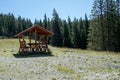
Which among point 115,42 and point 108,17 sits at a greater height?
point 108,17

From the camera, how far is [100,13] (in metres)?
50.0

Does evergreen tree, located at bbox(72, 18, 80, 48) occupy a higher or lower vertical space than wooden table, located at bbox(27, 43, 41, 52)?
higher

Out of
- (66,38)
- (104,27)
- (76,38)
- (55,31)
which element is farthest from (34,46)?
(66,38)

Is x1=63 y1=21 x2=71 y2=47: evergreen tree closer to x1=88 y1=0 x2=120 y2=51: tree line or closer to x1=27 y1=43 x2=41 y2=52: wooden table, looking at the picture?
x1=88 y1=0 x2=120 y2=51: tree line

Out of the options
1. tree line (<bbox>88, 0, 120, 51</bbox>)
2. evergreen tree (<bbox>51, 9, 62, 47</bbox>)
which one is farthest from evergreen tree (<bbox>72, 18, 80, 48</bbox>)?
tree line (<bbox>88, 0, 120, 51</bbox>)

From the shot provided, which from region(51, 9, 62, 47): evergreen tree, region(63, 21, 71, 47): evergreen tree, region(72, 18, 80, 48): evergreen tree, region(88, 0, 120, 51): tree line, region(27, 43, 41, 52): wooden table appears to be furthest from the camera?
region(63, 21, 71, 47): evergreen tree

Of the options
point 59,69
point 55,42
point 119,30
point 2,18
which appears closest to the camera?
point 59,69

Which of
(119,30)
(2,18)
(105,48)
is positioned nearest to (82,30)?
(119,30)

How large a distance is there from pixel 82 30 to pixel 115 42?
42834 mm

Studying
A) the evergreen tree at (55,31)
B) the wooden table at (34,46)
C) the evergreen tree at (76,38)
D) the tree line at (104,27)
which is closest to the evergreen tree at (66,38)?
the evergreen tree at (76,38)

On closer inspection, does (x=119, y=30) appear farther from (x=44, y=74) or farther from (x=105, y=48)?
(x=44, y=74)

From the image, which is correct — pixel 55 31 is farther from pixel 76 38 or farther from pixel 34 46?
pixel 34 46

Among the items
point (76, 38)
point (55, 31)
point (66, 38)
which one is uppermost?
point (55, 31)

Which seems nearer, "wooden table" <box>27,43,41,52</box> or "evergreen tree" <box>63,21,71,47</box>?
"wooden table" <box>27,43,41,52</box>
